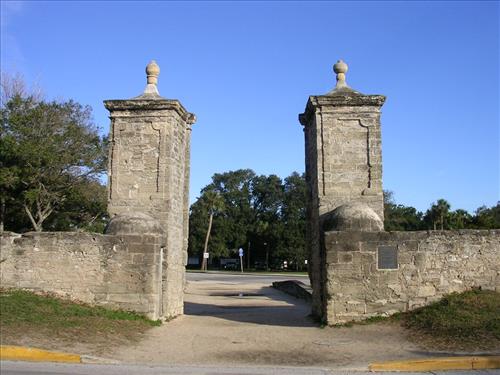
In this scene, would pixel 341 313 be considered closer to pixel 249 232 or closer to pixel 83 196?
pixel 83 196

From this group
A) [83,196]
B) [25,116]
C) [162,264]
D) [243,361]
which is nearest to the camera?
[243,361]

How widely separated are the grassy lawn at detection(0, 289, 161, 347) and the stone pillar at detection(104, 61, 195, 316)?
2023 mm

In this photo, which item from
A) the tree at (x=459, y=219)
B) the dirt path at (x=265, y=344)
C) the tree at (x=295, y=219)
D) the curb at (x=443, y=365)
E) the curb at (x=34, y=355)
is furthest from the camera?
the tree at (x=295, y=219)

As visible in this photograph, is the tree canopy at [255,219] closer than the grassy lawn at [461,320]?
No

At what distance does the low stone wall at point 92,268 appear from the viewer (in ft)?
36.5

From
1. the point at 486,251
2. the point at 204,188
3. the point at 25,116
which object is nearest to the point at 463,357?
the point at 486,251

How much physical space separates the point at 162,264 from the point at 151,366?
464 cm

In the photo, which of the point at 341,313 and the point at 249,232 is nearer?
the point at 341,313

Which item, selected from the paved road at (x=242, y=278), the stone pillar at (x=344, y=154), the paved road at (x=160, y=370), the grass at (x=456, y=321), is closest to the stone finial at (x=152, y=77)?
the stone pillar at (x=344, y=154)

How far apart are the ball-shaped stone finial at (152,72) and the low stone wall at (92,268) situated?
4465 millimetres

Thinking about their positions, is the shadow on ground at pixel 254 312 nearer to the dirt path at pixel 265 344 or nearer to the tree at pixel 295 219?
the dirt path at pixel 265 344

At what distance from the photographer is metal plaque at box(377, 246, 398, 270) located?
10.9 m

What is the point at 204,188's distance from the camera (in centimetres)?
7219

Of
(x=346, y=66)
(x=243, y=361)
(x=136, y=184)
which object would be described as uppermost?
(x=346, y=66)
